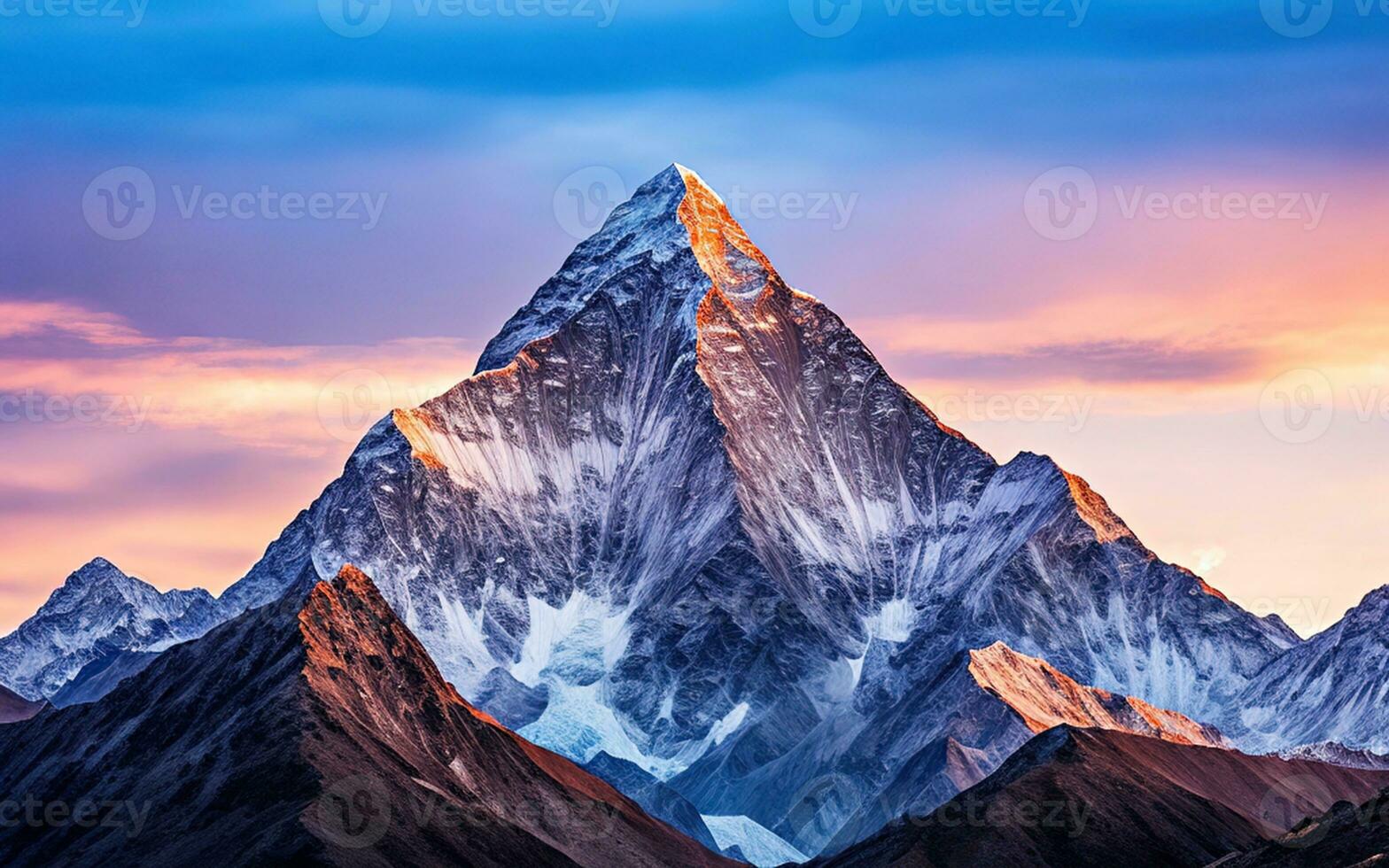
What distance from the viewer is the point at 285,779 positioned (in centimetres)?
19488

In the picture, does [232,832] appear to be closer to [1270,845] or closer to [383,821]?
[383,821]

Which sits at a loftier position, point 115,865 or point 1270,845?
point 115,865

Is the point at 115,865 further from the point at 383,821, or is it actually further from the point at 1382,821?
the point at 1382,821

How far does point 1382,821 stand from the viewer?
16988cm

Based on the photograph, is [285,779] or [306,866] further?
[285,779]

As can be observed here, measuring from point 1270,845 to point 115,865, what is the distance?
8608 centimetres

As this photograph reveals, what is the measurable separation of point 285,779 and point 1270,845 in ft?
243

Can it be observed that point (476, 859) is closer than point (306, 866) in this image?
No

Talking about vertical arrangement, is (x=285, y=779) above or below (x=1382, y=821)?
above

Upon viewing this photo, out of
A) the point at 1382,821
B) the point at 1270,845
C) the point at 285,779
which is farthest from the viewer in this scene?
the point at 285,779

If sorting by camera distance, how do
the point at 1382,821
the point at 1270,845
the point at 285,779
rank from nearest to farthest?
1. the point at 1382,821
2. the point at 1270,845
3. the point at 285,779

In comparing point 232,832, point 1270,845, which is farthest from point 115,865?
point 1270,845

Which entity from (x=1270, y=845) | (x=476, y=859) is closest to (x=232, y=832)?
(x=476, y=859)

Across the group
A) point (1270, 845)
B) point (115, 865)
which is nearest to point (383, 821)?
point (115, 865)
